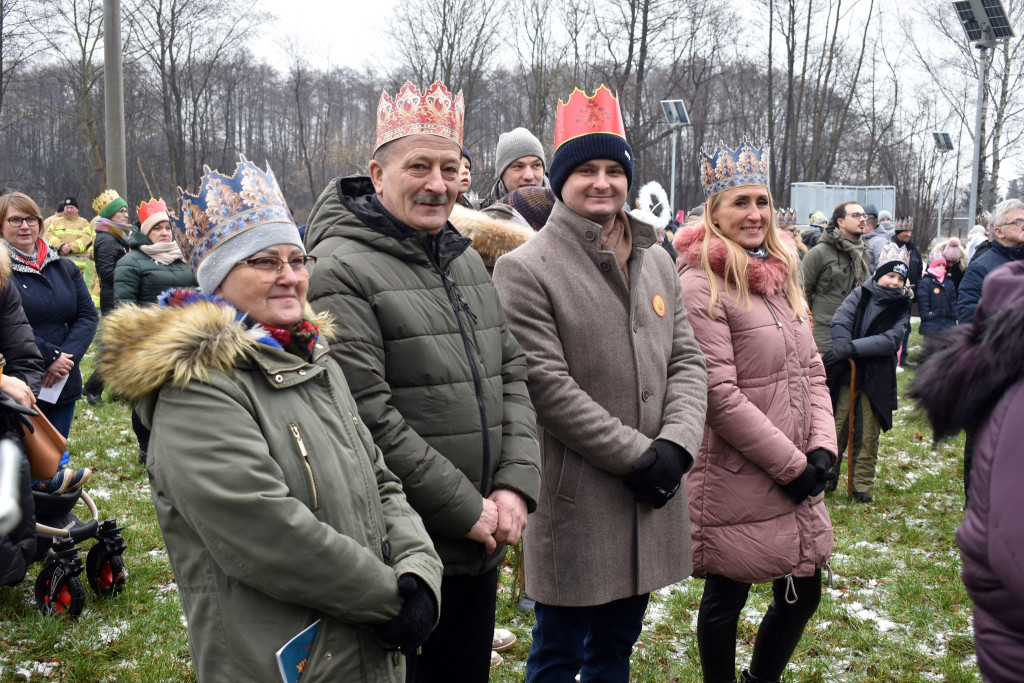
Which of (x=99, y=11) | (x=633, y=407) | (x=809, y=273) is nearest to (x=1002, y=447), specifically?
(x=633, y=407)

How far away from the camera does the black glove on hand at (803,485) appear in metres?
3.08

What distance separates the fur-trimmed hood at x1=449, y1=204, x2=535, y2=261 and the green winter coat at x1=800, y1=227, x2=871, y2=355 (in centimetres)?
440

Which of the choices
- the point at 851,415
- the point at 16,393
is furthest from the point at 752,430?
the point at 851,415

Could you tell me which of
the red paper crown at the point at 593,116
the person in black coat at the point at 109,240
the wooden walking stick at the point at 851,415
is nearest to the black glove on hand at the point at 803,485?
the red paper crown at the point at 593,116

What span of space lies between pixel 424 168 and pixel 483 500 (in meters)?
1.04

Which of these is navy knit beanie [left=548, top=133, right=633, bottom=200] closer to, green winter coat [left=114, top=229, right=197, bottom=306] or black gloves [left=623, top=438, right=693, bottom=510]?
black gloves [left=623, top=438, right=693, bottom=510]

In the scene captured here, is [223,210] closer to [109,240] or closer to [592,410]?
[592,410]

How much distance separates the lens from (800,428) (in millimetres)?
3232

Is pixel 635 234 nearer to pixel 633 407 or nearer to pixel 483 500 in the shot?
pixel 633 407

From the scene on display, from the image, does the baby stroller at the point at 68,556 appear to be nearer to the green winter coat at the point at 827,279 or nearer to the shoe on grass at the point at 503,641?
the shoe on grass at the point at 503,641

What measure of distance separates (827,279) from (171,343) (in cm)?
656

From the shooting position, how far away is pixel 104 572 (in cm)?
438

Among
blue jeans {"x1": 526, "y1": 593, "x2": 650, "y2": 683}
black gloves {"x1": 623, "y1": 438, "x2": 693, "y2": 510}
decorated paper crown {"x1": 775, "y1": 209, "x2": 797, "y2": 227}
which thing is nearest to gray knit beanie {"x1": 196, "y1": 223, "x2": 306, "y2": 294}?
black gloves {"x1": 623, "y1": 438, "x2": 693, "y2": 510}

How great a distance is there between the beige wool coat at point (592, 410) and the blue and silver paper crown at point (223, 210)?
0.95m
